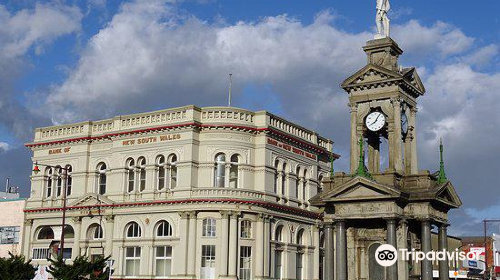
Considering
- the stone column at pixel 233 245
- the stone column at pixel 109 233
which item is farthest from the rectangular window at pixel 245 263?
the stone column at pixel 109 233

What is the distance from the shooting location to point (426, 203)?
31.2 m

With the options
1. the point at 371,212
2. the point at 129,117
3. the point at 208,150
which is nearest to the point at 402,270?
the point at 371,212

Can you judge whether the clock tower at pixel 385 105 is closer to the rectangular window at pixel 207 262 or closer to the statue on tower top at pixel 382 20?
the statue on tower top at pixel 382 20

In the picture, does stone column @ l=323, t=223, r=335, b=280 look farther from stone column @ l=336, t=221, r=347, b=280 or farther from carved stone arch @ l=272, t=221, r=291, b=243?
carved stone arch @ l=272, t=221, r=291, b=243

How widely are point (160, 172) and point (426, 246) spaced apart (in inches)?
1162

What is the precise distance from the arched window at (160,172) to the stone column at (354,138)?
2494cm

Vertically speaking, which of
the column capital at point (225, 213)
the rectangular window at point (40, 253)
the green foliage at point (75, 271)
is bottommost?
the green foliage at point (75, 271)

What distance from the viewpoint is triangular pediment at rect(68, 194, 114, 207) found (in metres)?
57.8

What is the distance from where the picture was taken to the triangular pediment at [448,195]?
31.4 metres

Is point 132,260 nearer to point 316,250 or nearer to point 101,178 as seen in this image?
point 101,178

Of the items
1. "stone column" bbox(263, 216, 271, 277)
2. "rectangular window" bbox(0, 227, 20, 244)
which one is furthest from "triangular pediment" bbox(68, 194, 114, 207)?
"stone column" bbox(263, 216, 271, 277)

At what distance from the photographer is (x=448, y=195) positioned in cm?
3291

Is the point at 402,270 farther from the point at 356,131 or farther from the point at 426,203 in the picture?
the point at 356,131

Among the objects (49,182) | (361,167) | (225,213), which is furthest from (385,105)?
(49,182)
